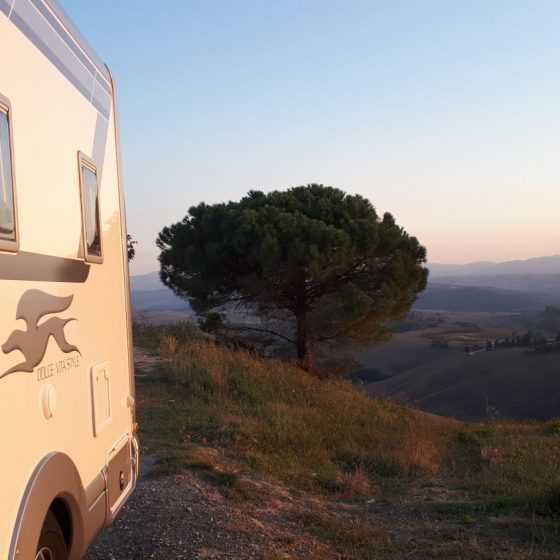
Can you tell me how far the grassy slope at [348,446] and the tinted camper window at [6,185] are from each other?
388cm

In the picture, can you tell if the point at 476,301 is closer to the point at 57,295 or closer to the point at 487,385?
the point at 487,385

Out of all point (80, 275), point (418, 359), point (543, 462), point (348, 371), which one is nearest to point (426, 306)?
point (418, 359)

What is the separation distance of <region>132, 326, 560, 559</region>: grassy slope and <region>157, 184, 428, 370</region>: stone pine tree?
2621 mm

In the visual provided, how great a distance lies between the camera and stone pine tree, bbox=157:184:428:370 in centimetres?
1553

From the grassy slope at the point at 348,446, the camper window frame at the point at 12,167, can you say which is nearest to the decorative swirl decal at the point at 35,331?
the camper window frame at the point at 12,167

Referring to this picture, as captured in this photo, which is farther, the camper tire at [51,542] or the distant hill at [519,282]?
the distant hill at [519,282]

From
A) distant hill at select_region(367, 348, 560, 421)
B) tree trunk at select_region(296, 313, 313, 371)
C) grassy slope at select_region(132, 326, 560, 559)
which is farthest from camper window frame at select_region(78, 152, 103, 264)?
distant hill at select_region(367, 348, 560, 421)

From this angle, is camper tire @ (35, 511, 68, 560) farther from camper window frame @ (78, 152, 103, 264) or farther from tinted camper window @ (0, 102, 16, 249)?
camper window frame @ (78, 152, 103, 264)

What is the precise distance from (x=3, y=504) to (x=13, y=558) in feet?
0.62

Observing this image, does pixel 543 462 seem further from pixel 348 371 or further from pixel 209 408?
pixel 348 371

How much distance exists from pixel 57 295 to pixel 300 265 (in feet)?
41.8

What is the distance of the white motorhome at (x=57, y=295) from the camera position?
8.41ft

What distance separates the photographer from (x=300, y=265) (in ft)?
51.7

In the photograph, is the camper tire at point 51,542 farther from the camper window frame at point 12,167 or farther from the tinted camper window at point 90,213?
the tinted camper window at point 90,213
